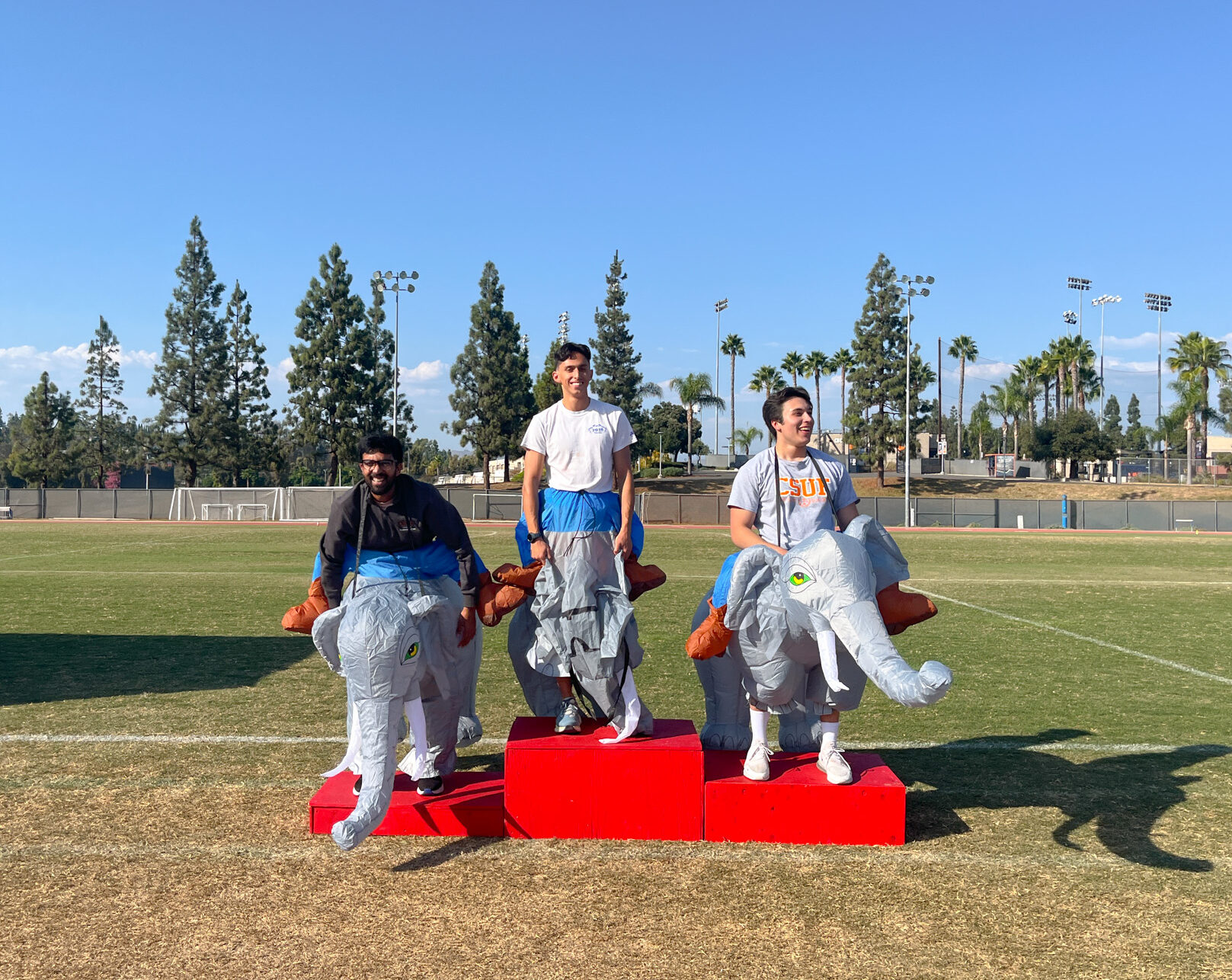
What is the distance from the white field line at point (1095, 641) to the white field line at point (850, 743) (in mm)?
2932

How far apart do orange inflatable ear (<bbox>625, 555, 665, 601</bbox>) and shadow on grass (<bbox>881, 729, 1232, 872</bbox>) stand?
1757 mm

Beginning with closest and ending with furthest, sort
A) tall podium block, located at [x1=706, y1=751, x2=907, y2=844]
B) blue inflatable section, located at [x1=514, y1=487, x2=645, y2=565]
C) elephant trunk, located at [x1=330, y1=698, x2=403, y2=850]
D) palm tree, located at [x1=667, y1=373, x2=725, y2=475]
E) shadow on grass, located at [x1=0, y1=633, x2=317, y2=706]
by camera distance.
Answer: elephant trunk, located at [x1=330, y1=698, x2=403, y2=850], tall podium block, located at [x1=706, y1=751, x2=907, y2=844], blue inflatable section, located at [x1=514, y1=487, x2=645, y2=565], shadow on grass, located at [x1=0, y1=633, x2=317, y2=706], palm tree, located at [x1=667, y1=373, x2=725, y2=475]

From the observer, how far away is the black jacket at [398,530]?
4.89m

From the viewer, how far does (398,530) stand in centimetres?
489

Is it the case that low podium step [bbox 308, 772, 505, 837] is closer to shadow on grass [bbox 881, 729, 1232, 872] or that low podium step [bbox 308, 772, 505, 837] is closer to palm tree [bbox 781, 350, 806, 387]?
shadow on grass [bbox 881, 729, 1232, 872]

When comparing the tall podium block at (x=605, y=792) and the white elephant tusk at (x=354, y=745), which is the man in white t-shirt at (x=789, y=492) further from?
the white elephant tusk at (x=354, y=745)

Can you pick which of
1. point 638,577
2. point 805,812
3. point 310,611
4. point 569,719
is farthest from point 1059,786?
point 310,611

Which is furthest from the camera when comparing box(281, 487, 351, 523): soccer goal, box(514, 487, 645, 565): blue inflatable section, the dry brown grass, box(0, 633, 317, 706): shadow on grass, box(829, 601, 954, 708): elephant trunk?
box(281, 487, 351, 523): soccer goal

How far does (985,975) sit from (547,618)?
98.3 inches

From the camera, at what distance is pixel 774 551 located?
15.8 ft

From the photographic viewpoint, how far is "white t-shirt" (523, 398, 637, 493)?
5184 mm

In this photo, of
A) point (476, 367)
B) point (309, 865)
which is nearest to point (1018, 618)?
point (309, 865)

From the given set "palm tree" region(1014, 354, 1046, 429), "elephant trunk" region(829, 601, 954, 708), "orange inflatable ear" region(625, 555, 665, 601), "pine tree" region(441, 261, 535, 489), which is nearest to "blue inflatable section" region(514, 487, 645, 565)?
"orange inflatable ear" region(625, 555, 665, 601)

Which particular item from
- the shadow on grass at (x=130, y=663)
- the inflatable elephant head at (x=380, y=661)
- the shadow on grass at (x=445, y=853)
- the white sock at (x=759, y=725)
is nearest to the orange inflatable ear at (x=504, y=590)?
the inflatable elephant head at (x=380, y=661)
